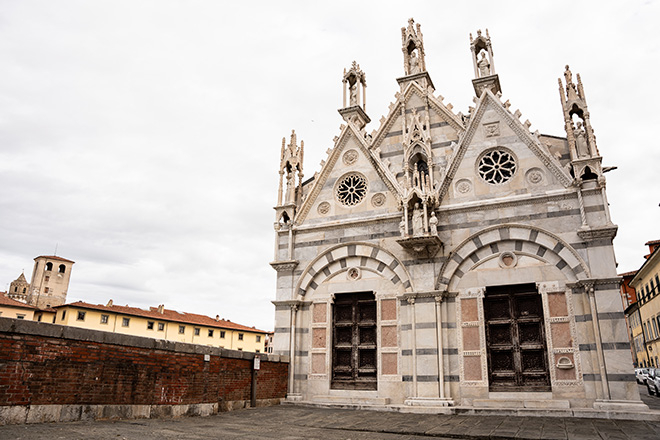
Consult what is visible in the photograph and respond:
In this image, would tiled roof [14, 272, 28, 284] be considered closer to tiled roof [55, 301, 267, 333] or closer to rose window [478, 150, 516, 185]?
tiled roof [55, 301, 267, 333]

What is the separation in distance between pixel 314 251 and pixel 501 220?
20.8 ft

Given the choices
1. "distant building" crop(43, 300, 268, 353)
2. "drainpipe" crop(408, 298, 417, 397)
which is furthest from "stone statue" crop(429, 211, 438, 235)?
"distant building" crop(43, 300, 268, 353)

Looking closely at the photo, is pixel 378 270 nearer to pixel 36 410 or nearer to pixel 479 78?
pixel 479 78

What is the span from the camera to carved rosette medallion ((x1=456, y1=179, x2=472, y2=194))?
50.3 feet

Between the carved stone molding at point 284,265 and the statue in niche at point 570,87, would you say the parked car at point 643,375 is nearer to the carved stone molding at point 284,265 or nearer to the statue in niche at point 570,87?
the statue in niche at point 570,87

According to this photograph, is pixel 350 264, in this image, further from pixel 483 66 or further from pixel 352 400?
pixel 483 66

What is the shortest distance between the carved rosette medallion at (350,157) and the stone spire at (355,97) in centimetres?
142

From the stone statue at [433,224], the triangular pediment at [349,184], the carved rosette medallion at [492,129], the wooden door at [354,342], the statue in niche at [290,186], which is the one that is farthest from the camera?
the statue in niche at [290,186]

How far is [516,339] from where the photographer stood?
13656 mm

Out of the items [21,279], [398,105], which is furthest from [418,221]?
[21,279]

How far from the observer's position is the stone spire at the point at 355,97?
61.9ft

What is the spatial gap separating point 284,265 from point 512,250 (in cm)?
762

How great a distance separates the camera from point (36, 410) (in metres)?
7.90

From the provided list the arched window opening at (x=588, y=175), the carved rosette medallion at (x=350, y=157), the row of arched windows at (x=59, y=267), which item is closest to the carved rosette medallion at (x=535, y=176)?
the arched window opening at (x=588, y=175)
